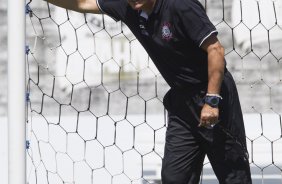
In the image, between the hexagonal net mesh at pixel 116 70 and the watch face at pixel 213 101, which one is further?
the hexagonal net mesh at pixel 116 70

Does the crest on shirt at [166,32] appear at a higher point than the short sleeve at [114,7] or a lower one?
lower

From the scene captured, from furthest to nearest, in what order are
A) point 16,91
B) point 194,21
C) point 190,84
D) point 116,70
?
point 116,70
point 190,84
point 194,21
point 16,91

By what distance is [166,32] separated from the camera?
2.50 metres

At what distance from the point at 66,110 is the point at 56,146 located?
0.93 meters

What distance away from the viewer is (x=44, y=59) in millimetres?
5324

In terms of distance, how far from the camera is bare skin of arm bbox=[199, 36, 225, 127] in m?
2.43

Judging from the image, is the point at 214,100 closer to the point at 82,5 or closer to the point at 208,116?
the point at 208,116

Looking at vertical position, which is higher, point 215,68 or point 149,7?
point 149,7

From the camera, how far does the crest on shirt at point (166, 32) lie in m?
2.48

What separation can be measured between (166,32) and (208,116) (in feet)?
1.07

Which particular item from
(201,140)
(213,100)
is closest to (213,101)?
(213,100)

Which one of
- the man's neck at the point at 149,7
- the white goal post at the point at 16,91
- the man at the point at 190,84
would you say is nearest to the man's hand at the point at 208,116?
the man at the point at 190,84

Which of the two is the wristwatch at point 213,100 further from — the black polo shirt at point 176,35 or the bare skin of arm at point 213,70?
the black polo shirt at point 176,35

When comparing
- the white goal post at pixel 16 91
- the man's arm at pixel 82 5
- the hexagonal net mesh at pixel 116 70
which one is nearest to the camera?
the white goal post at pixel 16 91
